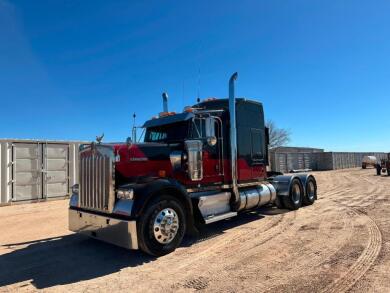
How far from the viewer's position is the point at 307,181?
36.2 feet

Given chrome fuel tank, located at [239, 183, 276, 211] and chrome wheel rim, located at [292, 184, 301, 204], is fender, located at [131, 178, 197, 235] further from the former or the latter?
chrome wheel rim, located at [292, 184, 301, 204]

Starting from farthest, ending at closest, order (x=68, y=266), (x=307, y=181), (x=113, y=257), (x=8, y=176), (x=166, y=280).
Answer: (x=8, y=176) < (x=307, y=181) < (x=113, y=257) < (x=68, y=266) < (x=166, y=280)

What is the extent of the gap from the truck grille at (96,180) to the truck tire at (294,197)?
5.94 meters

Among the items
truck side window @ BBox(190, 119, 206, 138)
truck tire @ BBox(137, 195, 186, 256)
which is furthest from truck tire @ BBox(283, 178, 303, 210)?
truck tire @ BBox(137, 195, 186, 256)

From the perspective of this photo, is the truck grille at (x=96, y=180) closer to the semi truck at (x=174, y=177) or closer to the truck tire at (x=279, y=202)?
the semi truck at (x=174, y=177)

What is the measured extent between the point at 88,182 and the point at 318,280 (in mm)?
4231

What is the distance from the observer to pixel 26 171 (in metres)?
13.7

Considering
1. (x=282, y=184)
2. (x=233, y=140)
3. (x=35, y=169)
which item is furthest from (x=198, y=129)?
(x=35, y=169)

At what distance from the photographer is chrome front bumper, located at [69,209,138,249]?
17.0 ft

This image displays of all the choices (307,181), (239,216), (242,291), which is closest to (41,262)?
(242,291)

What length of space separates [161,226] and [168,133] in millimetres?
Answer: 2398

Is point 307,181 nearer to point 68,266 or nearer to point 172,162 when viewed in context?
point 172,162

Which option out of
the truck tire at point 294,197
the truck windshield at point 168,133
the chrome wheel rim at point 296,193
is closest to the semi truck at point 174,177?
the truck windshield at point 168,133

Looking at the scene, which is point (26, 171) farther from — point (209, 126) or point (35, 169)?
point (209, 126)
